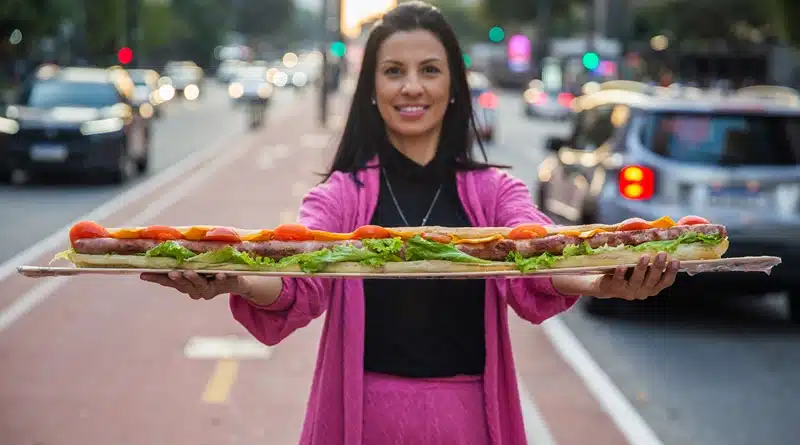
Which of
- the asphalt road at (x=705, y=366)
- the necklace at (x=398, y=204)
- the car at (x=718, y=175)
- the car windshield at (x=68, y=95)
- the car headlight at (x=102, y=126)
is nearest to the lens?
the necklace at (x=398, y=204)

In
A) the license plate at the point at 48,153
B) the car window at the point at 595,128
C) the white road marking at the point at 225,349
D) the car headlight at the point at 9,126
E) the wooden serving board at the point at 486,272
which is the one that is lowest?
the license plate at the point at 48,153

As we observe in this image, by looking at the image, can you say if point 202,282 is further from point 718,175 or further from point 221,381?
point 718,175

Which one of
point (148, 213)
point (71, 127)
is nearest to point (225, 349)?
point (148, 213)

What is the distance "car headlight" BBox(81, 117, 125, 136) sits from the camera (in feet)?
69.8

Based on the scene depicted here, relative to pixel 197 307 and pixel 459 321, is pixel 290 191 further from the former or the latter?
pixel 459 321

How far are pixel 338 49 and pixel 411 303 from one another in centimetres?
4681

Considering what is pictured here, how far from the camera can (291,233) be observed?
121 inches

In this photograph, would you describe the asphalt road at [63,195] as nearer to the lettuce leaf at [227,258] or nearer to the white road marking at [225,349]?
the white road marking at [225,349]

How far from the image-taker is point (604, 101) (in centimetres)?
1175

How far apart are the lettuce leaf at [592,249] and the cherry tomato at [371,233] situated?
294mm

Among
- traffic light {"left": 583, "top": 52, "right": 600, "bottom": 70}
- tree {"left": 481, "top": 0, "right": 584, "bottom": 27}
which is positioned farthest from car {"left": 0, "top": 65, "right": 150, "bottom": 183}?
tree {"left": 481, "top": 0, "right": 584, "bottom": 27}

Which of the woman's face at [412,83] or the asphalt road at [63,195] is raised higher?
the woman's face at [412,83]

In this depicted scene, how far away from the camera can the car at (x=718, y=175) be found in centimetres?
959

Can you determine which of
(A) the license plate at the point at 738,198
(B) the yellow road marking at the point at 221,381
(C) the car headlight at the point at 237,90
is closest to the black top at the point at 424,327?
(B) the yellow road marking at the point at 221,381
